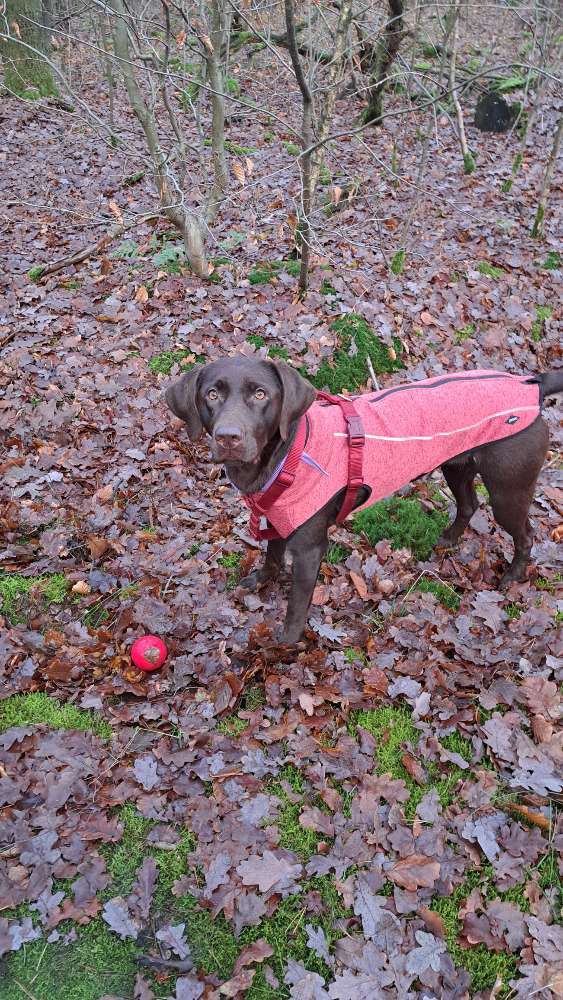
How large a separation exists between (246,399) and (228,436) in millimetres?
322

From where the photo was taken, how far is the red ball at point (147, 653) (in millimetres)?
3623

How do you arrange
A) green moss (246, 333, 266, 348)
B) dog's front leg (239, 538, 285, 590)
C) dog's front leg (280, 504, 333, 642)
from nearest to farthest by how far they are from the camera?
dog's front leg (280, 504, 333, 642) < dog's front leg (239, 538, 285, 590) < green moss (246, 333, 266, 348)

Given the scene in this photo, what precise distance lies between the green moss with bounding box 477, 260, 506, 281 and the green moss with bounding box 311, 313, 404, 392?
8.16 ft

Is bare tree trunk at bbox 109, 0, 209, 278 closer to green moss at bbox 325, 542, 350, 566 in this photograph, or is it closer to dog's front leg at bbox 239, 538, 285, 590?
green moss at bbox 325, 542, 350, 566

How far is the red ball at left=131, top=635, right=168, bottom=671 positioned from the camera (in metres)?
3.62

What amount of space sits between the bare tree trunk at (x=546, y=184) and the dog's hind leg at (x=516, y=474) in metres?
6.45

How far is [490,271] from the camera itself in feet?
26.7

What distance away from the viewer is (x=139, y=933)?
2576 millimetres

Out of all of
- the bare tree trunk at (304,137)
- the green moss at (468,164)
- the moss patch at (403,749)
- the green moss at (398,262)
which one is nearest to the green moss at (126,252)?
the bare tree trunk at (304,137)

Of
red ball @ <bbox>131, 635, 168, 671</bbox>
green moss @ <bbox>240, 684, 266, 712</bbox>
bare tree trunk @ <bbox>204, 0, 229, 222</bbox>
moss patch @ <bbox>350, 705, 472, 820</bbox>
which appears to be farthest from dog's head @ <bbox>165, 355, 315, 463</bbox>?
bare tree trunk @ <bbox>204, 0, 229, 222</bbox>

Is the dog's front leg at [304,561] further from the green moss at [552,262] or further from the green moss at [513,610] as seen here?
the green moss at [552,262]

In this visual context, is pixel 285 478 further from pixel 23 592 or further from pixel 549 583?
pixel 549 583

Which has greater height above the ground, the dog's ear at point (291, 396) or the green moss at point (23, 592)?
the dog's ear at point (291, 396)

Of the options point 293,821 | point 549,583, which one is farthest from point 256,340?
point 293,821
